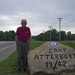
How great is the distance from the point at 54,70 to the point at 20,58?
1.49 metres

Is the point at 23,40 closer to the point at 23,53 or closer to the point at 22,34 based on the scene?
the point at 22,34

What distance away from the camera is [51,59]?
8.71 metres

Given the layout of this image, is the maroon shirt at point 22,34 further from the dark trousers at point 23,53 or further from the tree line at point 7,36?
the tree line at point 7,36

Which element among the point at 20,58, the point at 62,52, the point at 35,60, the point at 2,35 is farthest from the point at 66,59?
the point at 2,35

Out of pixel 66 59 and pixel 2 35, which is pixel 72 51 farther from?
pixel 2 35

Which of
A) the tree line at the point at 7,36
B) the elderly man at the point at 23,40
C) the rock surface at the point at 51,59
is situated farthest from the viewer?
the tree line at the point at 7,36

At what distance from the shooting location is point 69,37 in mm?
124375

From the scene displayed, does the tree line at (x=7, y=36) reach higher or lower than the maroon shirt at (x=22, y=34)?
higher

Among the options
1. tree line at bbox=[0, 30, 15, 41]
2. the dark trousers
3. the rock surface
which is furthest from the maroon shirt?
tree line at bbox=[0, 30, 15, 41]

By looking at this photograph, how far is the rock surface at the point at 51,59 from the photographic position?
27.9 feet

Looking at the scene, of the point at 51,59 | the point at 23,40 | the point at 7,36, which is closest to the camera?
the point at 51,59

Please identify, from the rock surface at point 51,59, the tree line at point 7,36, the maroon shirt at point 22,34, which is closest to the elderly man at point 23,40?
the maroon shirt at point 22,34

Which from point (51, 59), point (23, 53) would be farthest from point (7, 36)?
point (51, 59)

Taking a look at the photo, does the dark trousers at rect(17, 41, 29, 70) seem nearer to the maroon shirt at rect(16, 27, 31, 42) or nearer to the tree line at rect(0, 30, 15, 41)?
the maroon shirt at rect(16, 27, 31, 42)
